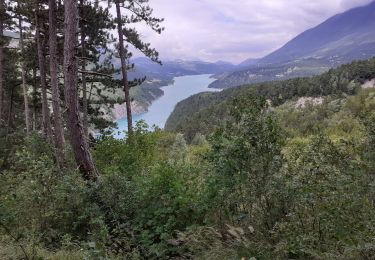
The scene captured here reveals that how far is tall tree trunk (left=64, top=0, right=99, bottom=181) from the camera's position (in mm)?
7328

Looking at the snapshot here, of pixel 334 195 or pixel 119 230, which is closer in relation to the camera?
pixel 334 195

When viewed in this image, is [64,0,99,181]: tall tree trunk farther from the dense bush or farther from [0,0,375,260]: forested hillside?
the dense bush

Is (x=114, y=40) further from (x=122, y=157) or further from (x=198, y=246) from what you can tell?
(x=198, y=246)

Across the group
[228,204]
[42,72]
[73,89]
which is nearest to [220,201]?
[228,204]

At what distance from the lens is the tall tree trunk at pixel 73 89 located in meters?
7.33

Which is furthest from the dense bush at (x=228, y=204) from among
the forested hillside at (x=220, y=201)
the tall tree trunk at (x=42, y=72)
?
the tall tree trunk at (x=42, y=72)

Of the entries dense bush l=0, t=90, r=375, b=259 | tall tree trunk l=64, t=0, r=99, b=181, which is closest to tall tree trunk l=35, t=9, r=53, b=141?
tall tree trunk l=64, t=0, r=99, b=181

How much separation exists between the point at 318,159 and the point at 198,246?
186 cm

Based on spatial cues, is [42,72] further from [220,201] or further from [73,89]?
[220,201]

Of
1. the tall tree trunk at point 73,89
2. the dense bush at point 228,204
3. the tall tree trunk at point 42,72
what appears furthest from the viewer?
the tall tree trunk at point 42,72

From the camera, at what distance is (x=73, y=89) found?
7355 mm

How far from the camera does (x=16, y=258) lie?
15.2 ft

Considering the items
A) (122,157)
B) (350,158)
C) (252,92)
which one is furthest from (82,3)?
(350,158)

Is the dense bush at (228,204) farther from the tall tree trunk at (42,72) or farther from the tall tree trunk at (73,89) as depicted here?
the tall tree trunk at (42,72)
